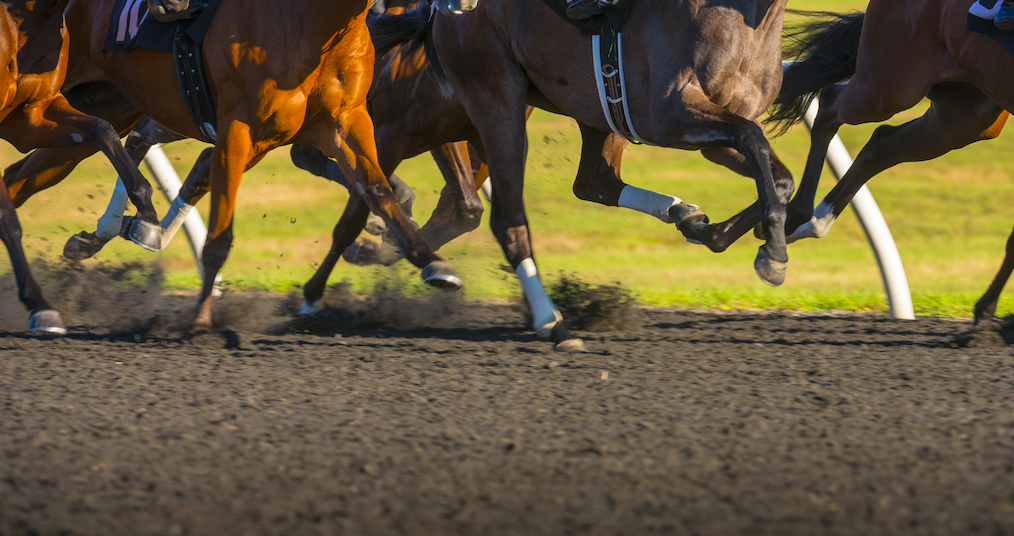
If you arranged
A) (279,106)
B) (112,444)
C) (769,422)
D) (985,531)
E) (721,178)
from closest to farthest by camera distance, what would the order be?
(985,531), (112,444), (769,422), (279,106), (721,178)

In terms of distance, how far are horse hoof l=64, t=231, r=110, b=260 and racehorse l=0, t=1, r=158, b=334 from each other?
26.7 inches

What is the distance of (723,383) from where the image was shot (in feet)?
12.4

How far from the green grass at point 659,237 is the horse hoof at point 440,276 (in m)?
1.60

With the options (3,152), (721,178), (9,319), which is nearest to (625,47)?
(9,319)

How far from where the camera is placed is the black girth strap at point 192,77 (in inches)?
173

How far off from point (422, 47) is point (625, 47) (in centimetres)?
143

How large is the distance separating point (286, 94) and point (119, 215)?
5.54 feet

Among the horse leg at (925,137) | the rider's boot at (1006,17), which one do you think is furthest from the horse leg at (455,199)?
the rider's boot at (1006,17)

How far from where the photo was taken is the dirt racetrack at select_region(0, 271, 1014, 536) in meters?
2.27

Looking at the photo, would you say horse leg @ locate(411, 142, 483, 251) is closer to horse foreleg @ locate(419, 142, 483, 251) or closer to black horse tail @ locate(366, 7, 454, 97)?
horse foreleg @ locate(419, 142, 483, 251)

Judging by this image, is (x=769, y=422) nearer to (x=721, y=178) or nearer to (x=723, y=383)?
(x=723, y=383)

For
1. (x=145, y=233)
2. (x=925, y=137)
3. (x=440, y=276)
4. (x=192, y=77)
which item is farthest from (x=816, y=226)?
(x=145, y=233)

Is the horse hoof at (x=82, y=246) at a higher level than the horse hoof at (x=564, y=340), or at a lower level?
higher

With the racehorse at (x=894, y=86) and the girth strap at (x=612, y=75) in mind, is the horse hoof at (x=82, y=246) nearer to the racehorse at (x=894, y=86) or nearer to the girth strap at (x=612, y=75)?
the girth strap at (x=612, y=75)
